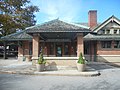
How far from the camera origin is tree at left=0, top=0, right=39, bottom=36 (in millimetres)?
39500

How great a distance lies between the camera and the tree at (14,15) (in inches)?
1555

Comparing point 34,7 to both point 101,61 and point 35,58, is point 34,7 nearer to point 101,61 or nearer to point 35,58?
point 101,61

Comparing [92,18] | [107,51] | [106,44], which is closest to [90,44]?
[106,44]

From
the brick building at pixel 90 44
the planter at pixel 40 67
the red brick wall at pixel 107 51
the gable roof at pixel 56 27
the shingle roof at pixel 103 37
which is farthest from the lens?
the red brick wall at pixel 107 51

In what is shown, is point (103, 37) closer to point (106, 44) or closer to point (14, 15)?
point (106, 44)

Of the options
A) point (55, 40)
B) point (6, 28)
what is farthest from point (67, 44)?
point (6, 28)

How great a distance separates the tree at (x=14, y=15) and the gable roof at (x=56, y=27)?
20.6 m

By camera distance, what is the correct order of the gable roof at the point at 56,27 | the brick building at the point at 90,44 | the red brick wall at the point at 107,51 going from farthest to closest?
1. the red brick wall at the point at 107,51
2. the brick building at the point at 90,44
3. the gable roof at the point at 56,27

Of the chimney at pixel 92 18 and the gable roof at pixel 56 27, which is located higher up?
the chimney at pixel 92 18

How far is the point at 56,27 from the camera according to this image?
777 inches

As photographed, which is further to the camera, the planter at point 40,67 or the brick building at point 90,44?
the brick building at point 90,44

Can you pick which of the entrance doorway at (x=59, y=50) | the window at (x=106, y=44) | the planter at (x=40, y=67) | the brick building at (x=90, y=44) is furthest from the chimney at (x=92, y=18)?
the planter at (x=40, y=67)

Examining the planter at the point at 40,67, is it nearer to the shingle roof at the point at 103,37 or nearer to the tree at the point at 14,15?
the shingle roof at the point at 103,37

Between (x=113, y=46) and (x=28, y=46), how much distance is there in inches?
503
